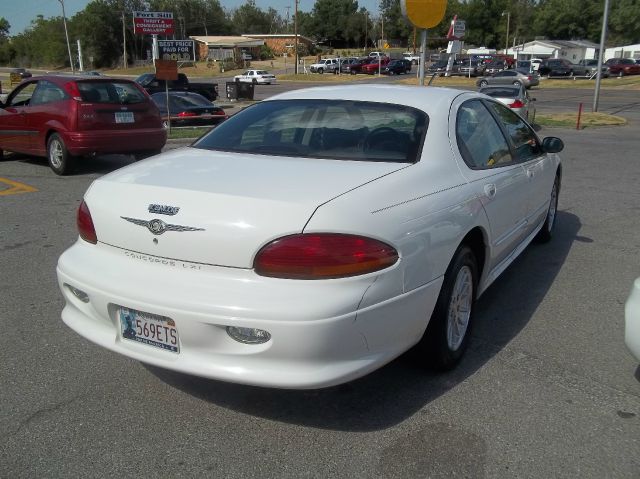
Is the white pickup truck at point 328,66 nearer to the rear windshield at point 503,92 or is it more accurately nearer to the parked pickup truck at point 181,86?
the parked pickup truck at point 181,86

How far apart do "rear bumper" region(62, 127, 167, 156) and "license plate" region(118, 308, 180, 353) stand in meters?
7.16

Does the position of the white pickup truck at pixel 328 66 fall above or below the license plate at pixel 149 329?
below

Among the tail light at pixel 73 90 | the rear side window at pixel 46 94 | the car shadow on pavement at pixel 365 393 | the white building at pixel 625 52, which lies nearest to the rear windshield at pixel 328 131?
the car shadow on pavement at pixel 365 393

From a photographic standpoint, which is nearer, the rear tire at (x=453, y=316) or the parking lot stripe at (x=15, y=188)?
the rear tire at (x=453, y=316)

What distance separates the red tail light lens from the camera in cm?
316

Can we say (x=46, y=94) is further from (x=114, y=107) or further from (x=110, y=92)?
(x=114, y=107)

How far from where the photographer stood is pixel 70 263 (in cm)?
316

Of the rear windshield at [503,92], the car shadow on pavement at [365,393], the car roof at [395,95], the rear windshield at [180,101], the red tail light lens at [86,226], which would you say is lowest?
the car shadow on pavement at [365,393]

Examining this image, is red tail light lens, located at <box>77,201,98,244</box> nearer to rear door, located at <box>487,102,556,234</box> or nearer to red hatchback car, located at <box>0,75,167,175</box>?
rear door, located at <box>487,102,556,234</box>

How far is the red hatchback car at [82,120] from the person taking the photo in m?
9.36

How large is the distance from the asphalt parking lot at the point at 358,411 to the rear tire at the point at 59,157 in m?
5.34

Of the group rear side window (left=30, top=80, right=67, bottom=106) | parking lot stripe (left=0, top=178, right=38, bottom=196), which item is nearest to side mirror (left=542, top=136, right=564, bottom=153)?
parking lot stripe (left=0, top=178, right=38, bottom=196)

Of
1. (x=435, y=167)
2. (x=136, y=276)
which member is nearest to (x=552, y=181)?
(x=435, y=167)

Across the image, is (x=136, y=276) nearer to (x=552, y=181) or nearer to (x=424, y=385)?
(x=424, y=385)
